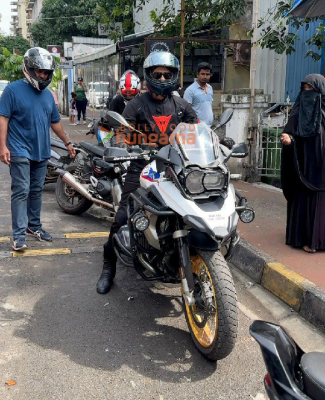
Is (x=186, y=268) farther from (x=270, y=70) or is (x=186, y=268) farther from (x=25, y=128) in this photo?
(x=270, y=70)

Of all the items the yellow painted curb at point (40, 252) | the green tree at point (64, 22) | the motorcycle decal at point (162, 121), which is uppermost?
the green tree at point (64, 22)

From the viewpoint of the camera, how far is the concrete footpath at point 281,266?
3.68 m

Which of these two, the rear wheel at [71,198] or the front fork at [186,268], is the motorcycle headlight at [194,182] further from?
the rear wheel at [71,198]

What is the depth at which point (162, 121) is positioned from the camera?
12.3 ft

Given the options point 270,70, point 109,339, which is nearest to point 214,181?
point 109,339

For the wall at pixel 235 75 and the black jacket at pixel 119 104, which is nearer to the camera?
the black jacket at pixel 119 104

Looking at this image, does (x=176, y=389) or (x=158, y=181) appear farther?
(x=158, y=181)

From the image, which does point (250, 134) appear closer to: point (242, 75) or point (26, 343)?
point (242, 75)

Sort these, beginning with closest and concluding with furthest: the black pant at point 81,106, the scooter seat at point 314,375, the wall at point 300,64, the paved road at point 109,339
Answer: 1. the scooter seat at point 314,375
2. the paved road at point 109,339
3. the wall at point 300,64
4. the black pant at point 81,106

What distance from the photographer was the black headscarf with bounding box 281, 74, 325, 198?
14.3 ft

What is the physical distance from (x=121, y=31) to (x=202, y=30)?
197 centimetres

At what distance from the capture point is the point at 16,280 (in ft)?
13.8

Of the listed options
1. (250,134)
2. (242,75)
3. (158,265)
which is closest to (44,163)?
(158,265)

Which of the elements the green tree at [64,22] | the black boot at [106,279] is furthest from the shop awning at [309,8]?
the green tree at [64,22]
